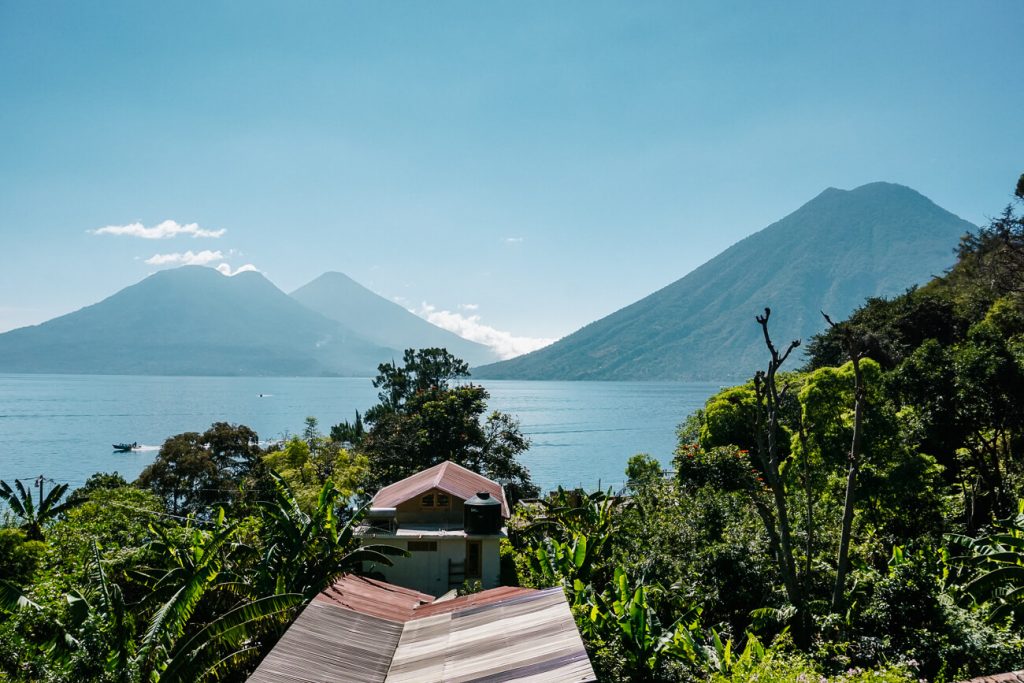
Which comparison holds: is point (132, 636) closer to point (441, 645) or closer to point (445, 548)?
point (441, 645)

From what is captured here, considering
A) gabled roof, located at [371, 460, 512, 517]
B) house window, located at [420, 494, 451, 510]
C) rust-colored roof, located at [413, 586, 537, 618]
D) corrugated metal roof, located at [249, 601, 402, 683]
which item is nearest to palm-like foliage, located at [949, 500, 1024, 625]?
rust-colored roof, located at [413, 586, 537, 618]

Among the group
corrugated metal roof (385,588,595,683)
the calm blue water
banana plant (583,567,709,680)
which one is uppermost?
corrugated metal roof (385,588,595,683)

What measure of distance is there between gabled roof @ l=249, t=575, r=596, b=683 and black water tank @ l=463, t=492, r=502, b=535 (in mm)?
10120

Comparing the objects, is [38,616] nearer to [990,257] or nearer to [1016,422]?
[1016,422]

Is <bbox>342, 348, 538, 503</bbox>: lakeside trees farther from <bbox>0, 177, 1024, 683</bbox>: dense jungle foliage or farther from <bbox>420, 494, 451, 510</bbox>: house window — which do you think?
<bbox>420, 494, 451, 510</bbox>: house window

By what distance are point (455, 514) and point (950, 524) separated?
52.4ft

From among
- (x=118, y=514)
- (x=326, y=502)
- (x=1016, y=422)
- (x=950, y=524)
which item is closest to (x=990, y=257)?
(x=1016, y=422)

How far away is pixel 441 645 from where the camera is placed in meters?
10.7

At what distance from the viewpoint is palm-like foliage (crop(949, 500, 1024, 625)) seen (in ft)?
40.1

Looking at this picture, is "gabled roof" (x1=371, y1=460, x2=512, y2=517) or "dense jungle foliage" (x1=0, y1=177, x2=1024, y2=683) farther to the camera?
"gabled roof" (x1=371, y1=460, x2=512, y2=517)

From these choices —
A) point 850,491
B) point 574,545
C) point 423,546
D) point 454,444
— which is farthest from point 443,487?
point 850,491

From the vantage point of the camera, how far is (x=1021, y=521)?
46.6ft

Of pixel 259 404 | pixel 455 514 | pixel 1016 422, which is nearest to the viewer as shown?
pixel 1016 422

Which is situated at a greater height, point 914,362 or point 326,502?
point 914,362
